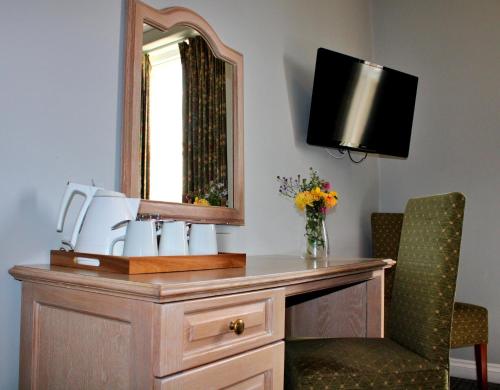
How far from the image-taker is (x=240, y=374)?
4.10ft

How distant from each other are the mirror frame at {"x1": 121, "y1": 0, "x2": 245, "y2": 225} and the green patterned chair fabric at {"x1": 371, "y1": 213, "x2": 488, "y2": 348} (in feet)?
4.80

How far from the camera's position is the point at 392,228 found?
345 centimetres

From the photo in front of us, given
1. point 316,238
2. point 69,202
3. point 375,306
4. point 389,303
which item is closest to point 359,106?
point 316,238

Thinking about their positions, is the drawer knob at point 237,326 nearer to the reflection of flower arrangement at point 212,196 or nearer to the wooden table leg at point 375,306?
the reflection of flower arrangement at point 212,196

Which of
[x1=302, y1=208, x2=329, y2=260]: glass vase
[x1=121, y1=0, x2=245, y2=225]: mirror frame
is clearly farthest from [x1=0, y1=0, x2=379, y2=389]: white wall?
[x1=302, y1=208, x2=329, y2=260]: glass vase

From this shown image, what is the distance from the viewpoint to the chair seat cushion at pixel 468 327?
9.59ft

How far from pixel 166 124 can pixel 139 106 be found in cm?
15

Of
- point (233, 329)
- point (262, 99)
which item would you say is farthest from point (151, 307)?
point (262, 99)

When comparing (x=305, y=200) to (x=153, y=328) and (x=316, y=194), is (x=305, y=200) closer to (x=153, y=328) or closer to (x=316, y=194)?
(x=316, y=194)

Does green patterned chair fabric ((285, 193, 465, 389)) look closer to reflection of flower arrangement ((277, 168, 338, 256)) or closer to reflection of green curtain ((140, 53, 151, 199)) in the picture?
reflection of flower arrangement ((277, 168, 338, 256))

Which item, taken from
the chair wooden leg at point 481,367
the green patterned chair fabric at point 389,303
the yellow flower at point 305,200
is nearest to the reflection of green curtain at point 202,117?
the yellow flower at point 305,200

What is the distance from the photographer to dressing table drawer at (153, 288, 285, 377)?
103 centimetres

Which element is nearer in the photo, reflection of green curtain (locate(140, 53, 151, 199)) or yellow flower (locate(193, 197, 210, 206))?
reflection of green curtain (locate(140, 53, 151, 199))

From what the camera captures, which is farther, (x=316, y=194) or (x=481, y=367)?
(x=481, y=367)
